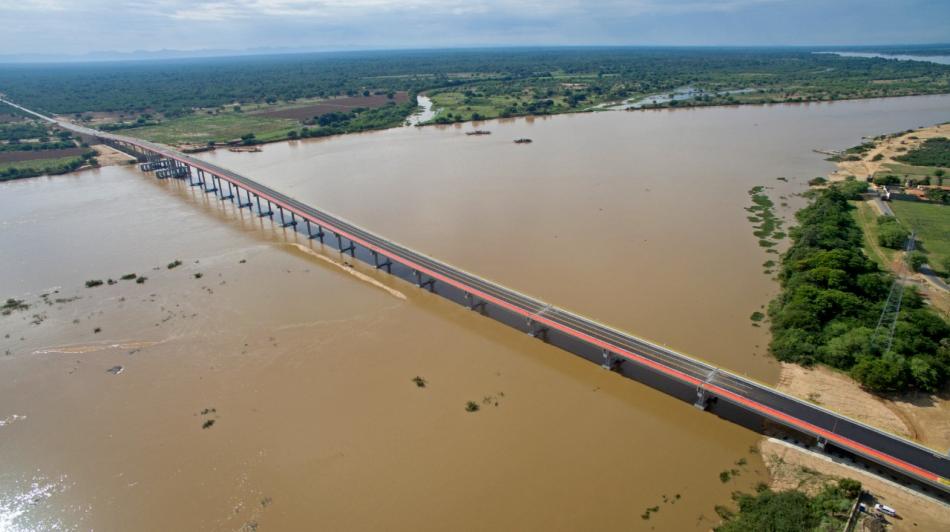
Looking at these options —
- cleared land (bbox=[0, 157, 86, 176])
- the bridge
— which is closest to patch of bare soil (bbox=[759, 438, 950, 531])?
the bridge

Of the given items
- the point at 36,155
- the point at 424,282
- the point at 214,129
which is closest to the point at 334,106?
the point at 214,129

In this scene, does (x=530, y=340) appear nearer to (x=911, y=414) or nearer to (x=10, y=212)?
(x=911, y=414)

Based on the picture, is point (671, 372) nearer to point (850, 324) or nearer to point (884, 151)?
point (850, 324)

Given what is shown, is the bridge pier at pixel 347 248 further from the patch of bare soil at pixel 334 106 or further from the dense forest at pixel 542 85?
the dense forest at pixel 542 85

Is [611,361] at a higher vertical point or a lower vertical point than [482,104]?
lower

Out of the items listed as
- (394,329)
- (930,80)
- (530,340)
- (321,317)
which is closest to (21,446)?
(321,317)
